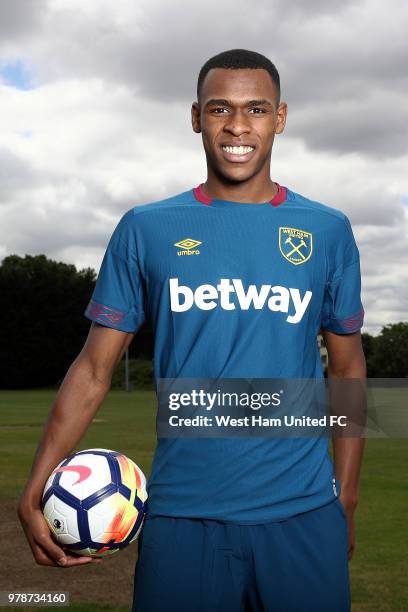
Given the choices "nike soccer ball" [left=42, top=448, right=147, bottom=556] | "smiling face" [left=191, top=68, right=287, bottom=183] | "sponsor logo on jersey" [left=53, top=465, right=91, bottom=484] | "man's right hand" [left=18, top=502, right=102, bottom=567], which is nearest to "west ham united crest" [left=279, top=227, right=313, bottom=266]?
"smiling face" [left=191, top=68, right=287, bottom=183]

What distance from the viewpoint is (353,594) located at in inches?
316

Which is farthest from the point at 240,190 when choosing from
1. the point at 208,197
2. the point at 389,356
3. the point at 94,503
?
the point at 389,356

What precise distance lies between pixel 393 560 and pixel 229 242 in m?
6.84

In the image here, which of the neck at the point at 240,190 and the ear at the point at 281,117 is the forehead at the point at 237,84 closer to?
the ear at the point at 281,117

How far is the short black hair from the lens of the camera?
12.1 ft

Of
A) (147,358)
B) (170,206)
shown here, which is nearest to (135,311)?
(170,206)

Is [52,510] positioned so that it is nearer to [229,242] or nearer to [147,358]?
[229,242]

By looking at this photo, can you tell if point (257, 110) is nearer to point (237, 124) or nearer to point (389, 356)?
point (237, 124)

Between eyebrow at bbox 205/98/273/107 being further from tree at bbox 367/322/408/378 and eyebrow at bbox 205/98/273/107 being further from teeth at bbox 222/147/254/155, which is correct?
tree at bbox 367/322/408/378

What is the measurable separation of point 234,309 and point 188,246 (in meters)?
0.33

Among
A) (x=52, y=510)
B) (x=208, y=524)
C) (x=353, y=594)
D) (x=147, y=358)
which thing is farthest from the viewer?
(x=147, y=358)

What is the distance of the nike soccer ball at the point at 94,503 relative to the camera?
351 cm

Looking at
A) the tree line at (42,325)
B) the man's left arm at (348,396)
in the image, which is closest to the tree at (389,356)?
the tree line at (42,325)

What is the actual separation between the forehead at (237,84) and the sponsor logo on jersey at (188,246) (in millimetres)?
632
